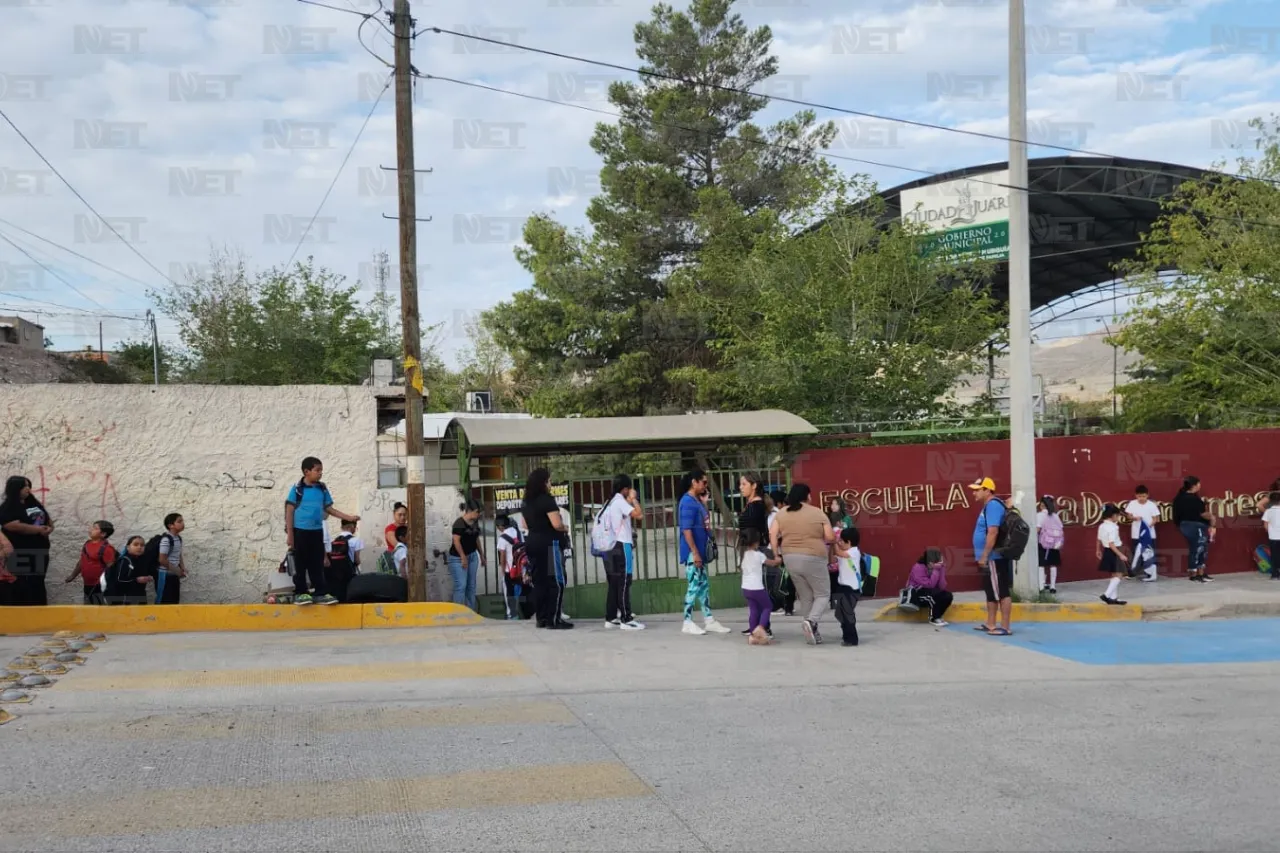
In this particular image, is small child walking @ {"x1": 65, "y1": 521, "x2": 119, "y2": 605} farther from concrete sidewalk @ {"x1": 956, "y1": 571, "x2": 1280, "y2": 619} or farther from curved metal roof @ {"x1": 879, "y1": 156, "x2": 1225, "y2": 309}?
curved metal roof @ {"x1": 879, "y1": 156, "x2": 1225, "y2": 309}

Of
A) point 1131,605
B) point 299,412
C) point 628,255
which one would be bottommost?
point 1131,605

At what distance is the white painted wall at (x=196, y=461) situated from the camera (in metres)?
12.7

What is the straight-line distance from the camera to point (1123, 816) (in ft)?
17.6

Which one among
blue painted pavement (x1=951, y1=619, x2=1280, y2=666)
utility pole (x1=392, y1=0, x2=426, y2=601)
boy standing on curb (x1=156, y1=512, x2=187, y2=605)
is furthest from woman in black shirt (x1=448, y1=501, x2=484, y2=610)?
blue painted pavement (x1=951, y1=619, x2=1280, y2=666)

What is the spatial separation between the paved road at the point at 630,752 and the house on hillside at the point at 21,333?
106 ft

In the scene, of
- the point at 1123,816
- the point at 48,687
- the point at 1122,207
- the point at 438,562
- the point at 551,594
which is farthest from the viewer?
the point at 1122,207

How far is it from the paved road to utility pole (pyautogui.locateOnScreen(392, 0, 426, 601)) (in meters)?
2.31

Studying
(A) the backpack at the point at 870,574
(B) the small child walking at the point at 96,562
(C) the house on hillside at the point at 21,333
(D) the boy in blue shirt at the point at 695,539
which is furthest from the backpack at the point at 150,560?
(C) the house on hillside at the point at 21,333

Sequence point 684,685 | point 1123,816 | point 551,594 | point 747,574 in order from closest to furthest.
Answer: point 1123,816 → point 684,685 → point 747,574 → point 551,594

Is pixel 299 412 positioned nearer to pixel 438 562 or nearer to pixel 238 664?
pixel 438 562

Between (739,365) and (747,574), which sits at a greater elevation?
(739,365)

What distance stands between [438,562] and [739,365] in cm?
886

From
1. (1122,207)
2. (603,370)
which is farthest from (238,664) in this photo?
(1122,207)

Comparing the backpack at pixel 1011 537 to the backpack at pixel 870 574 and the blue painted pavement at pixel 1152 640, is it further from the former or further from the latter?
the backpack at pixel 870 574
